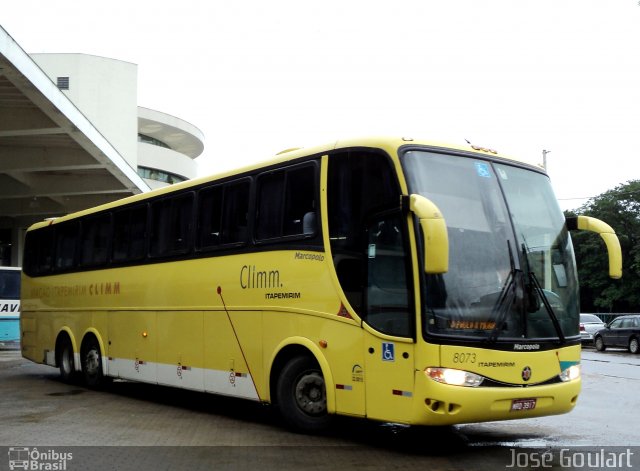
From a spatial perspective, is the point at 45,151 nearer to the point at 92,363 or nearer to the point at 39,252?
the point at 39,252

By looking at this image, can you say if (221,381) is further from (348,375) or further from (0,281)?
(0,281)

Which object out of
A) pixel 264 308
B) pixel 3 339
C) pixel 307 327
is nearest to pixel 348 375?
pixel 307 327

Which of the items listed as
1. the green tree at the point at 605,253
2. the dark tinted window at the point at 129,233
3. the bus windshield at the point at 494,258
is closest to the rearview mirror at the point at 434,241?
the bus windshield at the point at 494,258

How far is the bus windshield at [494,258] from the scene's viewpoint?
7742 mm

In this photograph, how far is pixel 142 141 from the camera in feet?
238

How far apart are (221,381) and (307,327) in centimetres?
227

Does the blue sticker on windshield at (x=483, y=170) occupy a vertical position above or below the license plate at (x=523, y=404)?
above

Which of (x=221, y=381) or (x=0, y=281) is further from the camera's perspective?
(x=0, y=281)

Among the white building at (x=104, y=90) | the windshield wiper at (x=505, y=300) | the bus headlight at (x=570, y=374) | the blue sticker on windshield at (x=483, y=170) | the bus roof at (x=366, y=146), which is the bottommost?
the bus headlight at (x=570, y=374)

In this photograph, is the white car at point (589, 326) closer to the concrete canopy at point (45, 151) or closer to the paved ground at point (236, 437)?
the concrete canopy at point (45, 151)

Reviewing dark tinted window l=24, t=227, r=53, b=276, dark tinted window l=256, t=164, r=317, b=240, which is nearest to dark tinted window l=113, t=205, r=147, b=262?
dark tinted window l=24, t=227, r=53, b=276

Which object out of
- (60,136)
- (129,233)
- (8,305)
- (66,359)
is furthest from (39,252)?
(8,305)

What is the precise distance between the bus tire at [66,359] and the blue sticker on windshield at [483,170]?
33.5 ft

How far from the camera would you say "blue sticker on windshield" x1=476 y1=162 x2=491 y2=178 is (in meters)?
8.56
